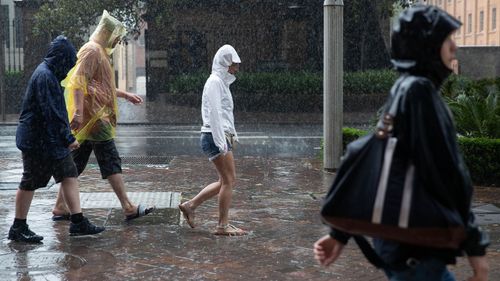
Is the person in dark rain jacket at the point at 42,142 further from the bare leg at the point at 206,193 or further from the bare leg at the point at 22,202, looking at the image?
the bare leg at the point at 206,193

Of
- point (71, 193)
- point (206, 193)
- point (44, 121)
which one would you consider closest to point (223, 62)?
point (206, 193)

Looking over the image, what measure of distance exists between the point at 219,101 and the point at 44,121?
1.47 metres

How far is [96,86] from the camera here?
26.4 ft

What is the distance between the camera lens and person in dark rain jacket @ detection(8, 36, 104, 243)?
7.10 meters

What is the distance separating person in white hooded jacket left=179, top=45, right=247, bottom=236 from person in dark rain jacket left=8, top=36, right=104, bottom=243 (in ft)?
3.73

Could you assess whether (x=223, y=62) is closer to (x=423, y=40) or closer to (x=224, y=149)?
(x=224, y=149)

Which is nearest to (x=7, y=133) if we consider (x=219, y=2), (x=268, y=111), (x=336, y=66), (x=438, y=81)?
(x=268, y=111)

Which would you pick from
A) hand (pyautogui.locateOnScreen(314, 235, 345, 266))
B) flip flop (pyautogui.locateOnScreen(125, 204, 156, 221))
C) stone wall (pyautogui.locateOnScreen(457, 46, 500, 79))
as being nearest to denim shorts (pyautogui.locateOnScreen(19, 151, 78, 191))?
flip flop (pyautogui.locateOnScreen(125, 204, 156, 221))

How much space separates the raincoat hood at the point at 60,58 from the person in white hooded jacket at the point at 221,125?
1198 mm

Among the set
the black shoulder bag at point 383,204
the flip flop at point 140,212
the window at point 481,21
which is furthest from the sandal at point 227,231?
the window at point 481,21

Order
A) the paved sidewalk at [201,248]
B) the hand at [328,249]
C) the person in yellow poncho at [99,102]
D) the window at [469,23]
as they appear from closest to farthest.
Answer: the hand at [328,249]
the paved sidewalk at [201,248]
the person in yellow poncho at [99,102]
the window at [469,23]

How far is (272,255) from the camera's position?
673cm

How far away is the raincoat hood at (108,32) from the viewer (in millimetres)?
8102

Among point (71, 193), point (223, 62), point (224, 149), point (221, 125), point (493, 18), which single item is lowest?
point (71, 193)
